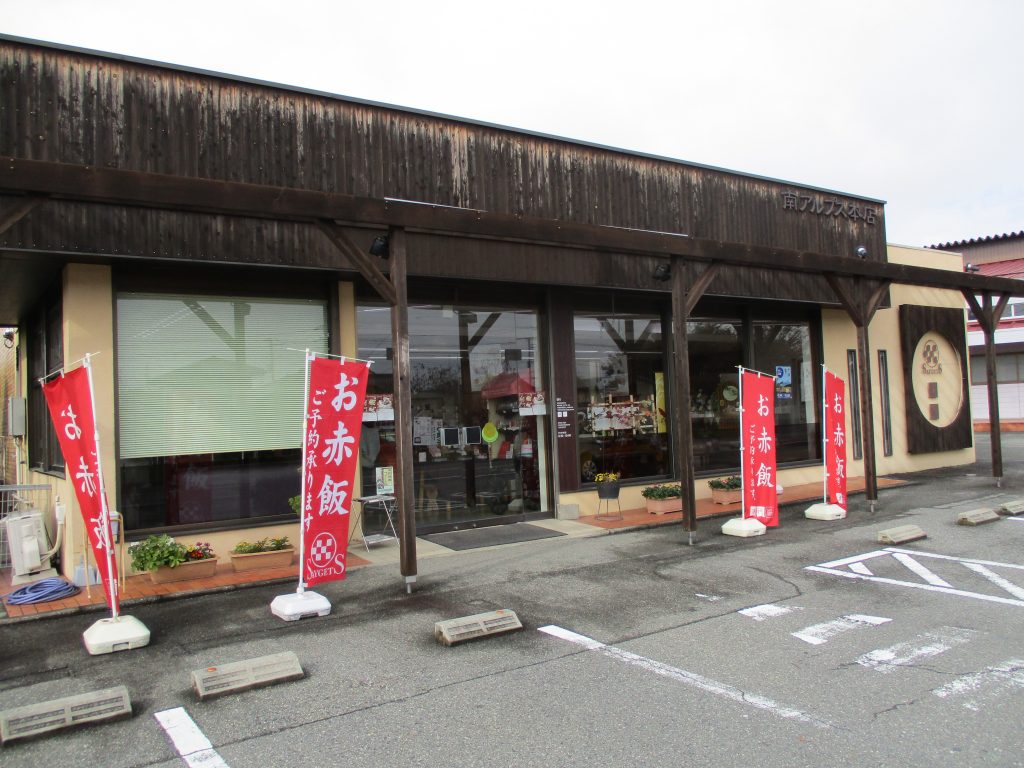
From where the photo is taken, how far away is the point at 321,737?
401 centimetres

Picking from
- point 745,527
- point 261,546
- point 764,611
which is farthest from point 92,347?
point 745,527

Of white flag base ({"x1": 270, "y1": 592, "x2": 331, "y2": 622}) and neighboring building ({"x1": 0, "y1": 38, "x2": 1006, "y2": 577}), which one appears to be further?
neighboring building ({"x1": 0, "y1": 38, "x2": 1006, "y2": 577})

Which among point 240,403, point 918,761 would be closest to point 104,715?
point 918,761

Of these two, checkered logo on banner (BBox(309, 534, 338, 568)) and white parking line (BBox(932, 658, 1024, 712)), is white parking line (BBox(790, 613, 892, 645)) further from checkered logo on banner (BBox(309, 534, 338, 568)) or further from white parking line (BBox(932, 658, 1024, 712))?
checkered logo on banner (BBox(309, 534, 338, 568))

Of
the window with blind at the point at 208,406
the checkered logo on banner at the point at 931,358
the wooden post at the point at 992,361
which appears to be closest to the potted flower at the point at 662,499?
the window with blind at the point at 208,406

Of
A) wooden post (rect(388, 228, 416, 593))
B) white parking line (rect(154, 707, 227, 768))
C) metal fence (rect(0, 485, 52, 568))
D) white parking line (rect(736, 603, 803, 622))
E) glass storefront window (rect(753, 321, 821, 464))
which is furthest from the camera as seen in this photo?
glass storefront window (rect(753, 321, 821, 464))

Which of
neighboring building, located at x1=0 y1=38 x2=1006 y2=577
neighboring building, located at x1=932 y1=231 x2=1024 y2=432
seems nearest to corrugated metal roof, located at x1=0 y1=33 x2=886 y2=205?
neighboring building, located at x1=0 y1=38 x2=1006 y2=577

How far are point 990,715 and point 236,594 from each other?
6.30 metres

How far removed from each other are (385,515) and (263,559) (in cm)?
213

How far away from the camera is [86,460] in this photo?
5.79 m

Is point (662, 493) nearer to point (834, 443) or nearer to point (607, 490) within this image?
point (607, 490)

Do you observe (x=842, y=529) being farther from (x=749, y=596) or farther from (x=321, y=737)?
(x=321, y=737)

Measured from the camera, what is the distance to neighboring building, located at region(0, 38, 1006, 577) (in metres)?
7.40

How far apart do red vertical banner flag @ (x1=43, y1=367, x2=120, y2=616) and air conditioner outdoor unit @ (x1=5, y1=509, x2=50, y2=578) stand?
9.91ft
